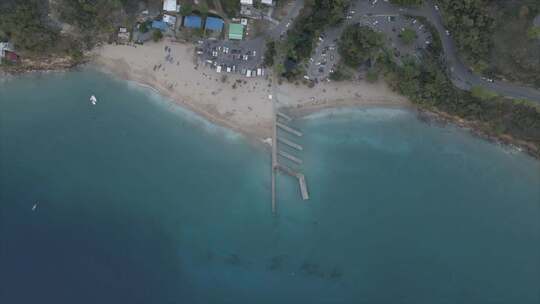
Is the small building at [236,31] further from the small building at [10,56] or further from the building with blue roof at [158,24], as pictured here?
the small building at [10,56]

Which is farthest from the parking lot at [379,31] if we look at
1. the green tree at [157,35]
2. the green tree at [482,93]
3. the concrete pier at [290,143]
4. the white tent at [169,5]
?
the green tree at [157,35]

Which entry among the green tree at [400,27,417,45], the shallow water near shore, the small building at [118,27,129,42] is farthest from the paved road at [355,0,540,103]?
the small building at [118,27,129,42]

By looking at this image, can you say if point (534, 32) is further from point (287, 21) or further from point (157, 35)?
point (157, 35)

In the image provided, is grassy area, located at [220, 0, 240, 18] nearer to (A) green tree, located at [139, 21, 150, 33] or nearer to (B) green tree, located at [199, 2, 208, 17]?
(B) green tree, located at [199, 2, 208, 17]

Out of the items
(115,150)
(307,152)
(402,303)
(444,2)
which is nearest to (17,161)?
(115,150)

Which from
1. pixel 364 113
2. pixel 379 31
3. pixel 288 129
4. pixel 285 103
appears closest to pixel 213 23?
pixel 285 103

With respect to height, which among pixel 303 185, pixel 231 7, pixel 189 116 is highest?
pixel 231 7
